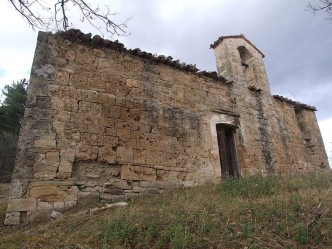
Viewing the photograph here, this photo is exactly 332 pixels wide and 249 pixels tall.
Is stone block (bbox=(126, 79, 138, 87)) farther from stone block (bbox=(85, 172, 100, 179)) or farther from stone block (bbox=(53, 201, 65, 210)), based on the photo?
stone block (bbox=(53, 201, 65, 210))

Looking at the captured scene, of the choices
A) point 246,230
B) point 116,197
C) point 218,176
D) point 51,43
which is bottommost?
point 246,230

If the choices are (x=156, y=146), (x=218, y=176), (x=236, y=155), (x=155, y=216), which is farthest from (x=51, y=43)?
(x=236, y=155)

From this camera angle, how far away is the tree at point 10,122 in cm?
1549

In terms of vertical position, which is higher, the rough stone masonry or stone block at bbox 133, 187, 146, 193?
the rough stone masonry

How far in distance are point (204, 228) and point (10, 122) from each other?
15.5 m

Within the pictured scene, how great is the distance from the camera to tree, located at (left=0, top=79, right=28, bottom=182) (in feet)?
50.8

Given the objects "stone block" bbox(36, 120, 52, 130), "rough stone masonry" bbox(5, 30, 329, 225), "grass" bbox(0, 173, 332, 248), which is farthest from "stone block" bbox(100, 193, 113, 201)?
"stone block" bbox(36, 120, 52, 130)

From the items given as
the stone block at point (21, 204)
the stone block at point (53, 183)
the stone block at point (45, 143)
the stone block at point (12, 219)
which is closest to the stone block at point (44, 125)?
the stone block at point (45, 143)

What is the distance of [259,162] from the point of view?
26.1 ft

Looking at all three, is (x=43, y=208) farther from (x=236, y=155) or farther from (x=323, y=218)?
(x=236, y=155)

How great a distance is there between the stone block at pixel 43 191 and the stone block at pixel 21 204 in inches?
4.0

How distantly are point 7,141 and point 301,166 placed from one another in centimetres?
1643

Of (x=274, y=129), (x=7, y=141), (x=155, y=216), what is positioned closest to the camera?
(x=155, y=216)

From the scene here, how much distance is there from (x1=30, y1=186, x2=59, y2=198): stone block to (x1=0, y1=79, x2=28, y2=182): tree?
1089cm
